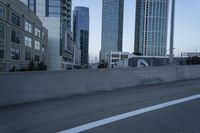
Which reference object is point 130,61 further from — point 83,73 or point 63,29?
point 83,73

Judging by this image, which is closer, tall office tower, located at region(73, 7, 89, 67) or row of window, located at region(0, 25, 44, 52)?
row of window, located at region(0, 25, 44, 52)

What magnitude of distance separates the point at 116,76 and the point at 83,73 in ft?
6.10

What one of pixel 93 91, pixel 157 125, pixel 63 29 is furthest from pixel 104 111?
pixel 63 29

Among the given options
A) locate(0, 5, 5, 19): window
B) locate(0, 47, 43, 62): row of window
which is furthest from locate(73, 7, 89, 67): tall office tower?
locate(0, 5, 5, 19): window

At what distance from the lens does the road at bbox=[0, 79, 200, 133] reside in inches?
211

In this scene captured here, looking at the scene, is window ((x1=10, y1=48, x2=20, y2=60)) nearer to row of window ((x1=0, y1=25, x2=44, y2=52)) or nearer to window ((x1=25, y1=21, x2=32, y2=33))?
row of window ((x1=0, y1=25, x2=44, y2=52))

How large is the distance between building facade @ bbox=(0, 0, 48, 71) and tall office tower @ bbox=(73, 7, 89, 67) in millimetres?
109014

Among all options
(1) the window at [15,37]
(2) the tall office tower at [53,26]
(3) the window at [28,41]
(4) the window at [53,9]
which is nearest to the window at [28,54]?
(3) the window at [28,41]

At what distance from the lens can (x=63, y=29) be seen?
270ft

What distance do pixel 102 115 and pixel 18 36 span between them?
4905 centimetres

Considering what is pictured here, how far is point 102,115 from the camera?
6.52 m

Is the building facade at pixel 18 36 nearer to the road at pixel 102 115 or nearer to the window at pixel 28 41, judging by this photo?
the window at pixel 28 41

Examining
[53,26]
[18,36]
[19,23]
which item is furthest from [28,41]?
[53,26]

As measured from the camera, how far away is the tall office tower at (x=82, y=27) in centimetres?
17725
